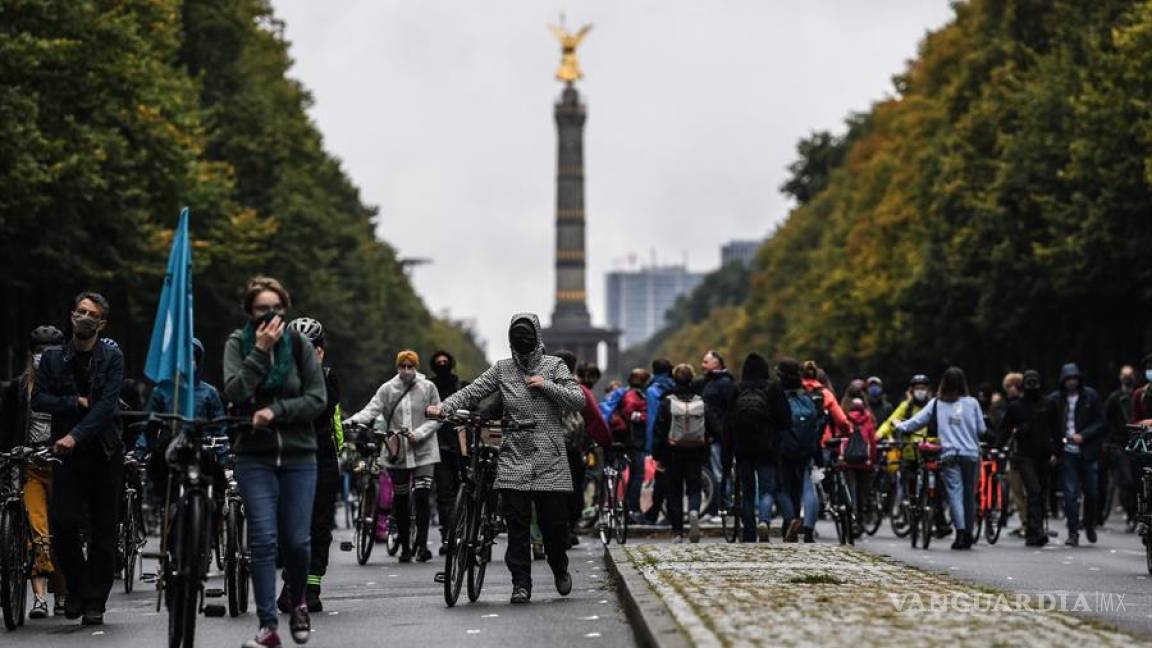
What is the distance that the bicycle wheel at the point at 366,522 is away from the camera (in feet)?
72.3

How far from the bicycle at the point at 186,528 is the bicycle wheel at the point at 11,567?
2.41 meters

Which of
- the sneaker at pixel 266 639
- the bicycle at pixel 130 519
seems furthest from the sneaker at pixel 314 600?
the sneaker at pixel 266 639

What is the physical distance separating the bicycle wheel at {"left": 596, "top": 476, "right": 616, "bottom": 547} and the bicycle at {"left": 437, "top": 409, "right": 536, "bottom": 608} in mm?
7030

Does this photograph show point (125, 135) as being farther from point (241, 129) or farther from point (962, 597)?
point (962, 597)

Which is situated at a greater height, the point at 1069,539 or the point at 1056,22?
the point at 1056,22

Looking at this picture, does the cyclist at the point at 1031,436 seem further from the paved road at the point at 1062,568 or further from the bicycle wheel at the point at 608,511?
the bicycle wheel at the point at 608,511

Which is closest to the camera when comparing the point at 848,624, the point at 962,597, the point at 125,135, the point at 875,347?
the point at 848,624

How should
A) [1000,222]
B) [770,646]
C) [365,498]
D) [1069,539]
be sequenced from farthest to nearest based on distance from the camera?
[1000,222], [1069,539], [365,498], [770,646]

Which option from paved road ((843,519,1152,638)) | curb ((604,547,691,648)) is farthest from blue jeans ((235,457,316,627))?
paved road ((843,519,1152,638))

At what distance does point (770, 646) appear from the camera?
1045 cm

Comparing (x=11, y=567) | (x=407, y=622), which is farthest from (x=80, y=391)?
(x=407, y=622)

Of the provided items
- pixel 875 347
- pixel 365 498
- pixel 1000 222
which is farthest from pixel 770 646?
pixel 875 347

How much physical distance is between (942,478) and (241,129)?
37.7 metres

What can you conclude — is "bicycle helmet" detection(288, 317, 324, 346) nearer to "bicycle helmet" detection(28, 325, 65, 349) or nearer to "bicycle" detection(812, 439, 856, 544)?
"bicycle helmet" detection(28, 325, 65, 349)
